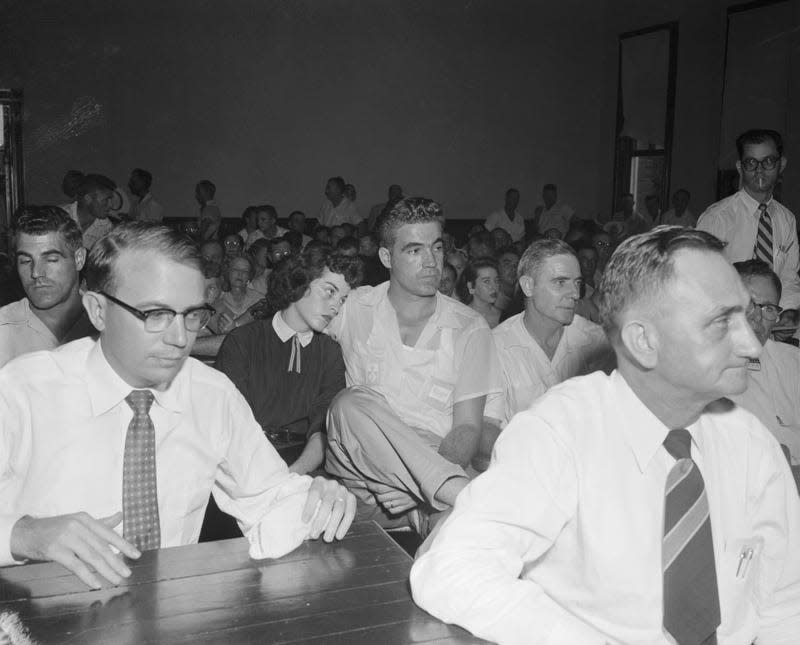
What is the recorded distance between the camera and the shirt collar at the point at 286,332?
11.0 feet

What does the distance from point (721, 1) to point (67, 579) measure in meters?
11.0

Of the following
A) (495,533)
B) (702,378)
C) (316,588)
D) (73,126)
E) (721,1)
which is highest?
(721,1)

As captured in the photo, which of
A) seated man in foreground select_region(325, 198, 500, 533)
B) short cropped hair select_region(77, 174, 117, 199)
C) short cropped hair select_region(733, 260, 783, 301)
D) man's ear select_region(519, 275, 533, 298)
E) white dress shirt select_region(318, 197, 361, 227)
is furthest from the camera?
white dress shirt select_region(318, 197, 361, 227)

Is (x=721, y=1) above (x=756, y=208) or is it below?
above

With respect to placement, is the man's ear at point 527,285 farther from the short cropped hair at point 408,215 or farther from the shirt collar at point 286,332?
the shirt collar at point 286,332

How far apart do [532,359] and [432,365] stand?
588 mm

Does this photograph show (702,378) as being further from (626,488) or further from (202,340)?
(202,340)

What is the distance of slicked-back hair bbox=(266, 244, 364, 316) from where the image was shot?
3.29m

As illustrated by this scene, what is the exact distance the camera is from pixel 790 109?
374 inches

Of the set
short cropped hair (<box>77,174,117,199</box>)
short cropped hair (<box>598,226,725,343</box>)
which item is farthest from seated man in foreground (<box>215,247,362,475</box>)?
short cropped hair (<box>77,174,117,199</box>)

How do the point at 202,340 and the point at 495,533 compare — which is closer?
the point at 495,533

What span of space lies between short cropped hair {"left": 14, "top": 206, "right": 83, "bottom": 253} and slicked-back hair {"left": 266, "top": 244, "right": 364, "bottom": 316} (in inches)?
30.3

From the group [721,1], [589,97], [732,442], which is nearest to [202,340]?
[732,442]

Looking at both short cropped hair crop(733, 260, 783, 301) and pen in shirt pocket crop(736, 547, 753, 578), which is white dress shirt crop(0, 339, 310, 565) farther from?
short cropped hair crop(733, 260, 783, 301)
